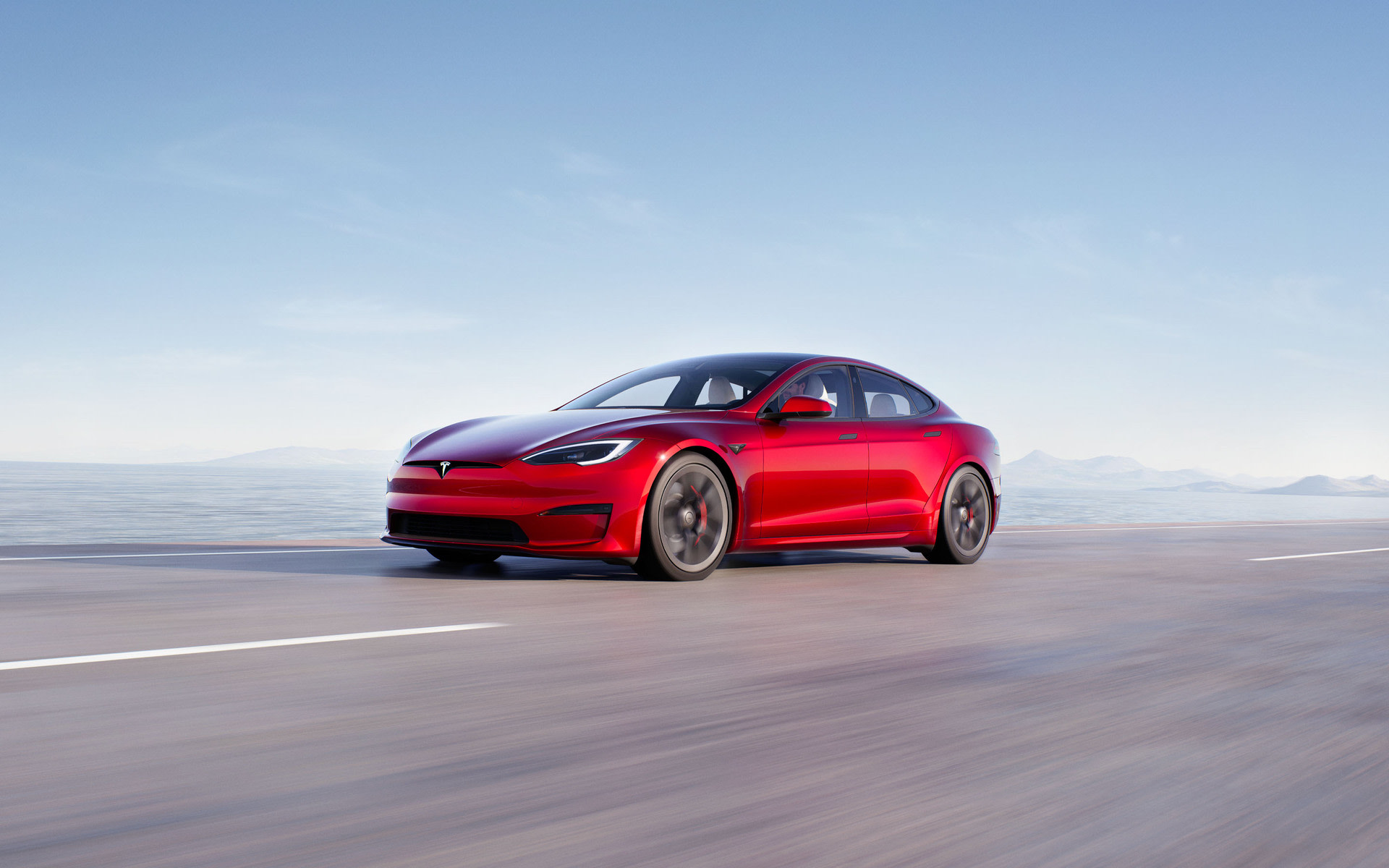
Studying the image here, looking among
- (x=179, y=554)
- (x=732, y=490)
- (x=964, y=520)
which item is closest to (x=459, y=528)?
(x=732, y=490)

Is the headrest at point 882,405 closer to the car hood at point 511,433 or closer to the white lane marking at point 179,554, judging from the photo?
the car hood at point 511,433

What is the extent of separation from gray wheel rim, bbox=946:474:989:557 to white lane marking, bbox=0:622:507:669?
4771 mm

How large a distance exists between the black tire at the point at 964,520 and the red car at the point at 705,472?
0.05 feet

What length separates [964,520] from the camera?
31.3 ft

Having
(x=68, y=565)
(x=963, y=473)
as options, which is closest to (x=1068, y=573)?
(x=963, y=473)

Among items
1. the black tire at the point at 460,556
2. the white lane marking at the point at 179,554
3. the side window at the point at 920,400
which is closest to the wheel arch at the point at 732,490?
the black tire at the point at 460,556

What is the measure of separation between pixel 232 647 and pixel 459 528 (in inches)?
104

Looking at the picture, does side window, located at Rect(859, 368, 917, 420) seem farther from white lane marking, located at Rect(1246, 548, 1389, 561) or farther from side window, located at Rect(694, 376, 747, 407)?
white lane marking, located at Rect(1246, 548, 1389, 561)

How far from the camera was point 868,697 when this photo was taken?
411 centimetres

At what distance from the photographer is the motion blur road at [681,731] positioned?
2600 mm

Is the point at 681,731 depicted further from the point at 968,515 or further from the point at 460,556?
the point at 968,515

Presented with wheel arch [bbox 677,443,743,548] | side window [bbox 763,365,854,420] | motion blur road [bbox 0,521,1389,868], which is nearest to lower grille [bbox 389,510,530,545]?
motion blur road [bbox 0,521,1389,868]

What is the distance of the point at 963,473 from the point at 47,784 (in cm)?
751

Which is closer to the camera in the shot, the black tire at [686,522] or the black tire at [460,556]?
the black tire at [686,522]
